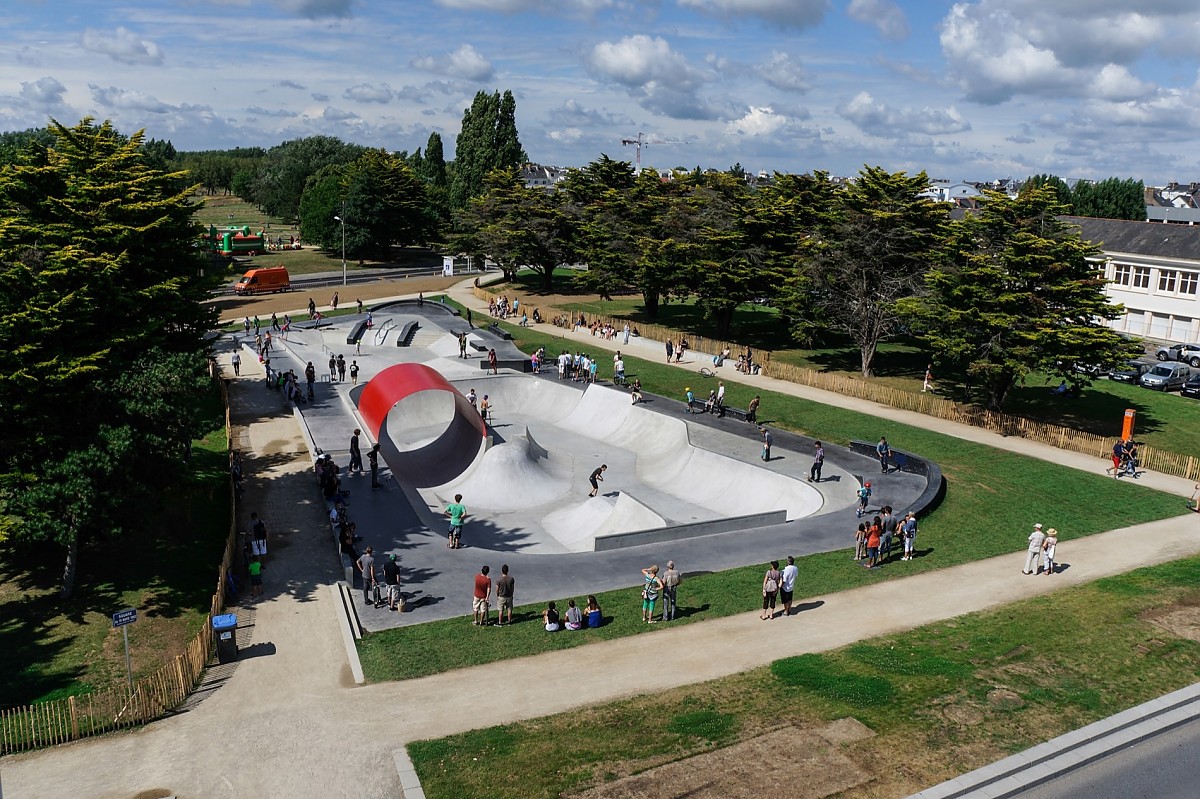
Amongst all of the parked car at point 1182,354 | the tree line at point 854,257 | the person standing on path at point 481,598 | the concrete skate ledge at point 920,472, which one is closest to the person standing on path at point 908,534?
the concrete skate ledge at point 920,472

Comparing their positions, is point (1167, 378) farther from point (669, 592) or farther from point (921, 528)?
point (669, 592)

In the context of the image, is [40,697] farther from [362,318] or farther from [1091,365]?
[362,318]

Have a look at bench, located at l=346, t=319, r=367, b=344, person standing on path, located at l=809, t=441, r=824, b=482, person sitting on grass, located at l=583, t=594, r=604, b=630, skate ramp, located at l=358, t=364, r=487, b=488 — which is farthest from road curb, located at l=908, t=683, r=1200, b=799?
bench, located at l=346, t=319, r=367, b=344

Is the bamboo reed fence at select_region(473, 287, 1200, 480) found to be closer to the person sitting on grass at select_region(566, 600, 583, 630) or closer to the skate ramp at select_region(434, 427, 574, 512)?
the skate ramp at select_region(434, 427, 574, 512)

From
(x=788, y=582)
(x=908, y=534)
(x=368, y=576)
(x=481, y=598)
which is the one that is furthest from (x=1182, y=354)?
(x=368, y=576)

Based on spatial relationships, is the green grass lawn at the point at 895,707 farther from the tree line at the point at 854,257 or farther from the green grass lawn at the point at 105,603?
the tree line at the point at 854,257

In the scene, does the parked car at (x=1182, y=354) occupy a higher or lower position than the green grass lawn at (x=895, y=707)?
higher
